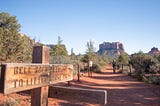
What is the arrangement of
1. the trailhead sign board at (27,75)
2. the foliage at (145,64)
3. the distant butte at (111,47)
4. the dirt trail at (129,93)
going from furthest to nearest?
the distant butte at (111,47) < the foliage at (145,64) < the dirt trail at (129,93) < the trailhead sign board at (27,75)

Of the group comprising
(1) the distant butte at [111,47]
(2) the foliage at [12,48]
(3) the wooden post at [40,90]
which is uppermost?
(1) the distant butte at [111,47]

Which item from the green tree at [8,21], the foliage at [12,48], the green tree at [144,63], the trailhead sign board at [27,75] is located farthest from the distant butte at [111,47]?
the trailhead sign board at [27,75]

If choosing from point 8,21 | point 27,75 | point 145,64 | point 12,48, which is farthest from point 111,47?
point 27,75

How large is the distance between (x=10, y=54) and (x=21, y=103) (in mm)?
10418

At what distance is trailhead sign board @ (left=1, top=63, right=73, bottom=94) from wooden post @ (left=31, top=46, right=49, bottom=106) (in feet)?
0.30

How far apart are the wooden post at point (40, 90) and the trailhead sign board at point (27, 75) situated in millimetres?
91

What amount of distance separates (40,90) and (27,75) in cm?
34

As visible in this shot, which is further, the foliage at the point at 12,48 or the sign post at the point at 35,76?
the foliage at the point at 12,48

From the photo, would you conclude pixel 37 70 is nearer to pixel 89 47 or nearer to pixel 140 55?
pixel 140 55

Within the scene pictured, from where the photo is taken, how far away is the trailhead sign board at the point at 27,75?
1.66 m

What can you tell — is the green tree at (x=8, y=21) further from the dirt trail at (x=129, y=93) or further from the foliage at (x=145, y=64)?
the foliage at (x=145, y=64)

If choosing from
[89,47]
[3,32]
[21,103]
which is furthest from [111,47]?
[21,103]

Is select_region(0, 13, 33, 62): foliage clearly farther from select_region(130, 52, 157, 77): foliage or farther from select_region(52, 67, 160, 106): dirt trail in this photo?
select_region(130, 52, 157, 77): foliage

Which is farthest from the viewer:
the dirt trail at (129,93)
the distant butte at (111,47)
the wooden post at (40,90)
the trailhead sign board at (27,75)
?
the distant butte at (111,47)
